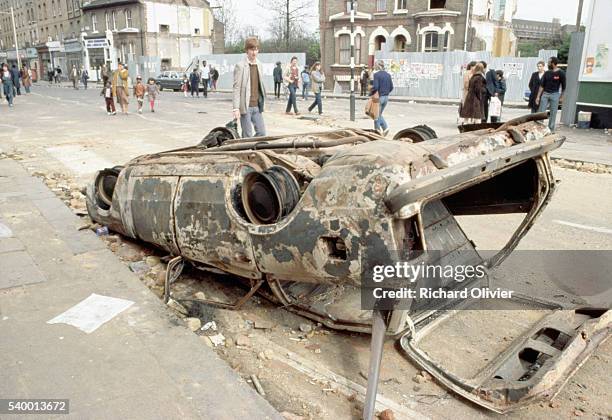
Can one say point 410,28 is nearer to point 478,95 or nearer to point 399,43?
point 399,43

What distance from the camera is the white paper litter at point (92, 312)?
3369 millimetres

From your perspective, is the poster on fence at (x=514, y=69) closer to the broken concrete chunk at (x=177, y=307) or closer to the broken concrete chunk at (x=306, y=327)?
the broken concrete chunk at (x=306, y=327)

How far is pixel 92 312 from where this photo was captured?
11.6 ft

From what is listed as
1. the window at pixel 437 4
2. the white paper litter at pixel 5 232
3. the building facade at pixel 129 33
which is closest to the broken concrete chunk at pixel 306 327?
the white paper litter at pixel 5 232

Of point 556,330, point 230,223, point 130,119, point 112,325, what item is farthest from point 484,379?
point 130,119

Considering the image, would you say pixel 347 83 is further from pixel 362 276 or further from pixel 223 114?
pixel 362 276

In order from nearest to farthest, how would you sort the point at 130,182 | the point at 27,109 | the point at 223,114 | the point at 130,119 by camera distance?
the point at 130,182 < the point at 130,119 < the point at 223,114 < the point at 27,109

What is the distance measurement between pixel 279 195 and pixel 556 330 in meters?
1.87

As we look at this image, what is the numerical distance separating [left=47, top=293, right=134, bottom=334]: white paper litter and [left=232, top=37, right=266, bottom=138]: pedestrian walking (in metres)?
4.29

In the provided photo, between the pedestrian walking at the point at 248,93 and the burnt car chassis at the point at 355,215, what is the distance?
11.1ft

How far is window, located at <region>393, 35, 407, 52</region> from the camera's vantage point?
35.2 meters

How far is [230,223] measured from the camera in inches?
133

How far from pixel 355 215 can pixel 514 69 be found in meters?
26.5

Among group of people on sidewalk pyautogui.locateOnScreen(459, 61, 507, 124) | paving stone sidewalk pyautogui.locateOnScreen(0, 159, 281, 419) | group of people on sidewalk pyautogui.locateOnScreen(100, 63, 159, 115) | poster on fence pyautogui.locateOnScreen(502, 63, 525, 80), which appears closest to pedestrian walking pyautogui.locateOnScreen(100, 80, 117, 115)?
group of people on sidewalk pyautogui.locateOnScreen(100, 63, 159, 115)
